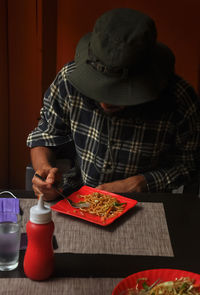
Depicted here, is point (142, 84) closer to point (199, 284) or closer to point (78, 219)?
point (78, 219)

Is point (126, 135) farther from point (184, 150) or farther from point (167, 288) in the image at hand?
point (167, 288)

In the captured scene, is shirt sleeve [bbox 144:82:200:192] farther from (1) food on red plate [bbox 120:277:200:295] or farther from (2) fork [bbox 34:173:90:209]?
(1) food on red plate [bbox 120:277:200:295]

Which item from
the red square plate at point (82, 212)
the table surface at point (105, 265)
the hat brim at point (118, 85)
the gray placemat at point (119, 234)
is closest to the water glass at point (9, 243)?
the table surface at point (105, 265)

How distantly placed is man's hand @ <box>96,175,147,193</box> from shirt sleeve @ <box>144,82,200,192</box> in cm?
3

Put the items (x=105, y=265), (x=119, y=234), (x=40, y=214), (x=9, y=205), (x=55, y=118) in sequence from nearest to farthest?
(x=40, y=214) < (x=105, y=265) < (x=119, y=234) < (x=9, y=205) < (x=55, y=118)

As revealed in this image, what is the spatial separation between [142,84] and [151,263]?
0.56 meters

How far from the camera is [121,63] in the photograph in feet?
4.16

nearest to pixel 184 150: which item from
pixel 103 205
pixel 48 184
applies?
pixel 103 205

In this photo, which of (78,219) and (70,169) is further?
(70,169)

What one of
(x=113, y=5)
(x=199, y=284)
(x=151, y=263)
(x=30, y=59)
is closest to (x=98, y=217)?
(x=151, y=263)

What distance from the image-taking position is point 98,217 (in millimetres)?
1334

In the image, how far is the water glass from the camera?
1.04 meters

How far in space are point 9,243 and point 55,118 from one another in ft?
2.84

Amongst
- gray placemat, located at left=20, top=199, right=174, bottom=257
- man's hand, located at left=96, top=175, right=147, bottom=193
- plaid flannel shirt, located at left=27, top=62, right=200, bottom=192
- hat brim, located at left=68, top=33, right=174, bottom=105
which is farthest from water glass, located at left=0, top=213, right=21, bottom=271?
plaid flannel shirt, located at left=27, top=62, right=200, bottom=192
